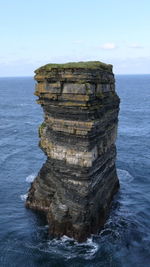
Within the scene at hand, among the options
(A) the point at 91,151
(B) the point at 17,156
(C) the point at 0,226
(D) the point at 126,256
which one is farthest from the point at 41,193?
(B) the point at 17,156

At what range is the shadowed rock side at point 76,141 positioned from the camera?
32094mm

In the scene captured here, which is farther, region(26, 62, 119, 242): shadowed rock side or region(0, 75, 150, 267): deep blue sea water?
region(26, 62, 119, 242): shadowed rock side

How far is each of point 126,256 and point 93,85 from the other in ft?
54.0

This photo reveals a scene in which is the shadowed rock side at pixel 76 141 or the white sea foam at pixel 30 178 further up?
the shadowed rock side at pixel 76 141

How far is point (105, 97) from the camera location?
3609 cm

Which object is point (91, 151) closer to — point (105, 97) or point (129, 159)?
point (105, 97)

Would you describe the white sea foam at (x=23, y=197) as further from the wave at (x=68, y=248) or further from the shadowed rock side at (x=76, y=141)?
the wave at (x=68, y=248)

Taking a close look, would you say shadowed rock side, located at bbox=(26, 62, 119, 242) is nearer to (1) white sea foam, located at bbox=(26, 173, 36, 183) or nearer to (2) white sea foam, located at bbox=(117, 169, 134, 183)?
(1) white sea foam, located at bbox=(26, 173, 36, 183)

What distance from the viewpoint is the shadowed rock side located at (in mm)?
32094

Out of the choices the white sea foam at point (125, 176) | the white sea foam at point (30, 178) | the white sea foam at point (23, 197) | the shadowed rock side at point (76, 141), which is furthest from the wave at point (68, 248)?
the white sea foam at point (125, 176)

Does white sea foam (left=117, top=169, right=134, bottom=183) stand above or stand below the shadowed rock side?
below

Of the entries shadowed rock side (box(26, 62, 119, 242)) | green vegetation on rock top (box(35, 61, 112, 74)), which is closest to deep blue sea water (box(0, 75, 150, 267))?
shadowed rock side (box(26, 62, 119, 242))

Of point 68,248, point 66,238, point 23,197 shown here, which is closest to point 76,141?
point 66,238

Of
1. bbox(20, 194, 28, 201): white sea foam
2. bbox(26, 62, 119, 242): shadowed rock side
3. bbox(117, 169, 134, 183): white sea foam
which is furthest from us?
bbox(117, 169, 134, 183): white sea foam
